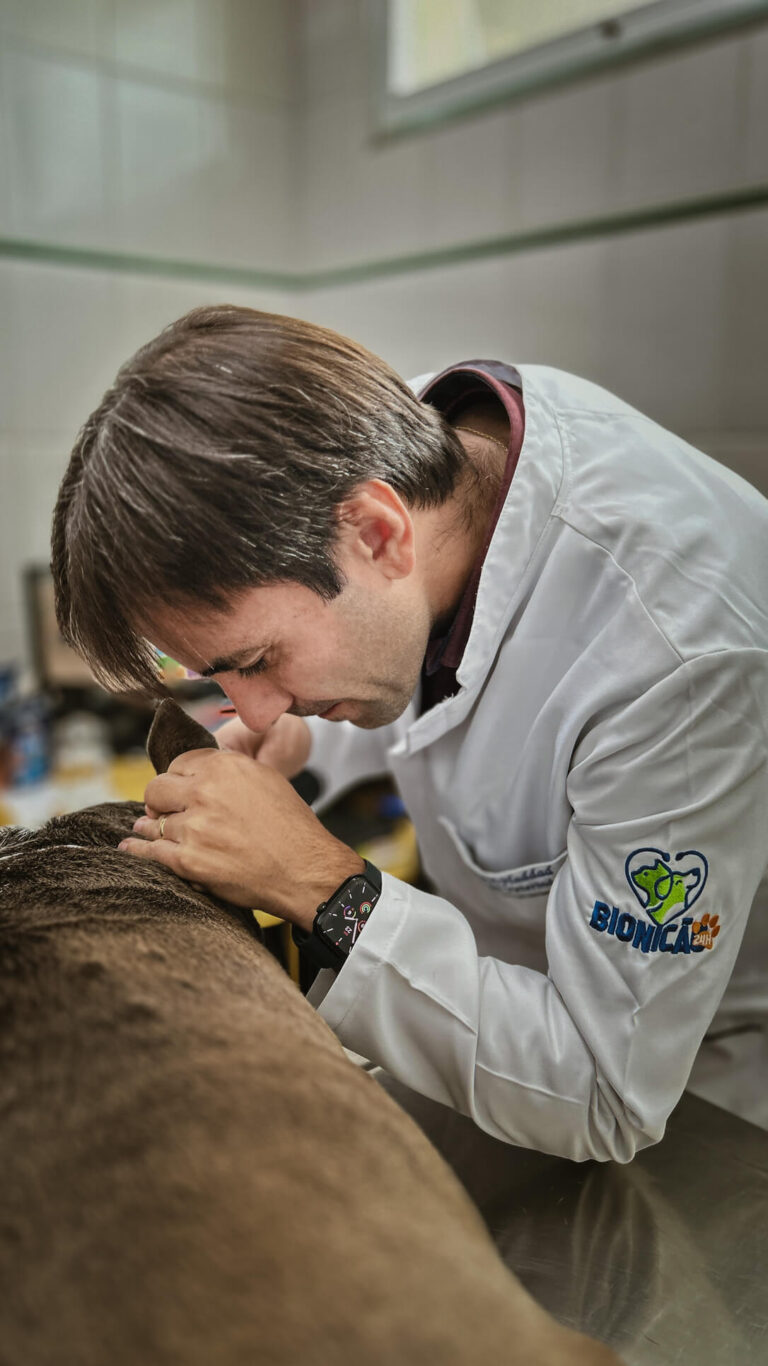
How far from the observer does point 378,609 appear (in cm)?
79

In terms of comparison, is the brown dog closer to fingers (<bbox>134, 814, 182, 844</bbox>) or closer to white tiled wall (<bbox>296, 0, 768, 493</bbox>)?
fingers (<bbox>134, 814, 182, 844</bbox>)

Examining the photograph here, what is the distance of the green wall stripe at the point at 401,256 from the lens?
1.55 meters

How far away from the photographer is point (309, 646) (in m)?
0.77

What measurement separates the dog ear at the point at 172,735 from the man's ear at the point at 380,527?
0.68 ft

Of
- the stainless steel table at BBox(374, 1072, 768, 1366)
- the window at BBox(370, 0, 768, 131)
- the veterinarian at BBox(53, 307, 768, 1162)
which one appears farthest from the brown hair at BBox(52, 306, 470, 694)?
the window at BBox(370, 0, 768, 131)

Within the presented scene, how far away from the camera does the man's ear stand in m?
0.74

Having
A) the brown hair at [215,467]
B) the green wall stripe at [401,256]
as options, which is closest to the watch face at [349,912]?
the brown hair at [215,467]

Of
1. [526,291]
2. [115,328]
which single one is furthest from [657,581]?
[115,328]

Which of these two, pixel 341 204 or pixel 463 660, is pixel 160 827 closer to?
pixel 463 660

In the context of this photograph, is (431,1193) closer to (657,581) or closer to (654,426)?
(657,581)

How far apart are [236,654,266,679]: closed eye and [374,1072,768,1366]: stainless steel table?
36 cm

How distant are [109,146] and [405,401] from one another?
5.38 feet

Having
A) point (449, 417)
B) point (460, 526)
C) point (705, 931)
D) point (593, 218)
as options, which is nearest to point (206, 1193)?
point (705, 931)

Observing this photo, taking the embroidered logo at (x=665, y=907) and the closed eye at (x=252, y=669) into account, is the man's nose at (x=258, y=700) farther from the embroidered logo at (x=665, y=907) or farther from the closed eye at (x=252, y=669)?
the embroidered logo at (x=665, y=907)
